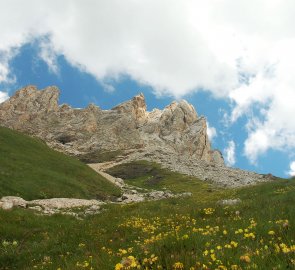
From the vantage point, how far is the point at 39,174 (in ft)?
161

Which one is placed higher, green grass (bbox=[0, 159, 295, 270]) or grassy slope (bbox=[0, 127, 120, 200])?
grassy slope (bbox=[0, 127, 120, 200])

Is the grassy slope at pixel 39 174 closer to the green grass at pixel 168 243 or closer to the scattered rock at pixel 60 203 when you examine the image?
the scattered rock at pixel 60 203

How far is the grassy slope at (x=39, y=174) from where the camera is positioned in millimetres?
42312

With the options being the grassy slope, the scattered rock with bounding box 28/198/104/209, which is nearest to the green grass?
the scattered rock with bounding box 28/198/104/209

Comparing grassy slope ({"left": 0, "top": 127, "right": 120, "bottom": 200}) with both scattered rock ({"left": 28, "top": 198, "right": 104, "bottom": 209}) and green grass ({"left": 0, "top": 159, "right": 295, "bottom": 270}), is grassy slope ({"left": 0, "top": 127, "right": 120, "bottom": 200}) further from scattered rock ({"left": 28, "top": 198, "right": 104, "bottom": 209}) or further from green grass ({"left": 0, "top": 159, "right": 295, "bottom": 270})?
green grass ({"left": 0, "top": 159, "right": 295, "bottom": 270})

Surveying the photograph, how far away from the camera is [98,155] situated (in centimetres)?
17788

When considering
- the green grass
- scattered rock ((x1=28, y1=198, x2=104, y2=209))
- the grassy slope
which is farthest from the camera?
the grassy slope

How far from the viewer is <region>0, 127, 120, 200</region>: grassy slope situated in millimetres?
42312

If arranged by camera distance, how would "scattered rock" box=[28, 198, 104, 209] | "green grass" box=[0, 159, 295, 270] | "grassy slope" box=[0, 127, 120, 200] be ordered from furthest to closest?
1. "grassy slope" box=[0, 127, 120, 200]
2. "scattered rock" box=[28, 198, 104, 209]
3. "green grass" box=[0, 159, 295, 270]

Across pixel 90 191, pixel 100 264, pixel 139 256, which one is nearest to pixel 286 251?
pixel 139 256

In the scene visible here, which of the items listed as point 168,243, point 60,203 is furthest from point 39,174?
point 168,243

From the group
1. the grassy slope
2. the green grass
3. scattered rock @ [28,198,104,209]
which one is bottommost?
the green grass

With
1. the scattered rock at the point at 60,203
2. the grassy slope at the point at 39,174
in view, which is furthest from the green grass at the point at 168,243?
the grassy slope at the point at 39,174

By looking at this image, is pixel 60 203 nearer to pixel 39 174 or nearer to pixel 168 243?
pixel 39 174
